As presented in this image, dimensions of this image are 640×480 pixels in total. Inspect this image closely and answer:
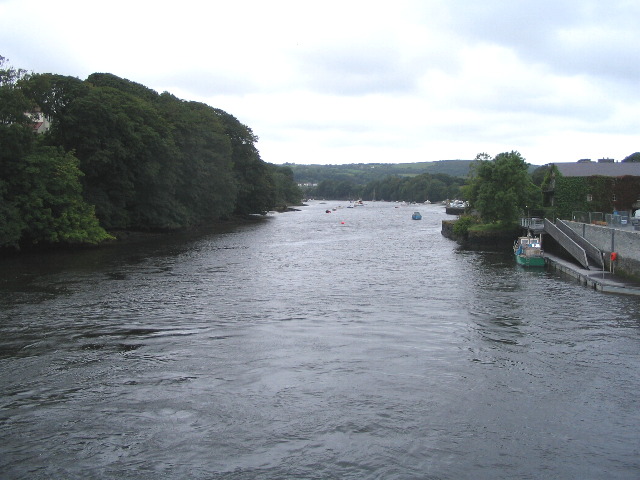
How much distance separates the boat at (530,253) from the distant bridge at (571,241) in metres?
2.24

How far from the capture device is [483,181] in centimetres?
6069

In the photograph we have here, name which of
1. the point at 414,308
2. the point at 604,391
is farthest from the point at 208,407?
the point at 414,308

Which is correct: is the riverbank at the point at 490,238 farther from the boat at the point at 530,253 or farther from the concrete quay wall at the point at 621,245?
the concrete quay wall at the point at 621,245

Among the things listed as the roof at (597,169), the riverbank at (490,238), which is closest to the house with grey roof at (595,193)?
the roof at (597,169)

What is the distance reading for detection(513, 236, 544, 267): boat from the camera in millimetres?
42344

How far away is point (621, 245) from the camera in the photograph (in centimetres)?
3466

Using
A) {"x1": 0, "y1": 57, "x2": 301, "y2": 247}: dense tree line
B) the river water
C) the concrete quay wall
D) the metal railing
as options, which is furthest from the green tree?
{"x1": 0, "y1": 57, "x2": 301, "y2": 247}: dense tree line

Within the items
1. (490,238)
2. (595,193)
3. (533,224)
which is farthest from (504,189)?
(595,193)

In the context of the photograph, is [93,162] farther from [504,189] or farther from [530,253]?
[504,189]

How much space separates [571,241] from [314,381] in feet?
107

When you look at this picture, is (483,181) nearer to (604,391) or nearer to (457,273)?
(457,273)

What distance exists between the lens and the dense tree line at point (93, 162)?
4253 cm

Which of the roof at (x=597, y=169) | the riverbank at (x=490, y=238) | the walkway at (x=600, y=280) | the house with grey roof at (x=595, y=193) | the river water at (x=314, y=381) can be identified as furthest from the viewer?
the roof at (x=597, y=169)

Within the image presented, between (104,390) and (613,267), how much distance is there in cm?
3184
